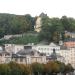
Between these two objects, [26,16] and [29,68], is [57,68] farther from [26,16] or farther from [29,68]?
[26,16]

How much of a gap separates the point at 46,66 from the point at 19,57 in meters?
4.17

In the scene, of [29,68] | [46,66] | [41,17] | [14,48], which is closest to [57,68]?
[46,66]

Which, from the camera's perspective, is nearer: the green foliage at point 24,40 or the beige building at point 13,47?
the beige building at point 13,47

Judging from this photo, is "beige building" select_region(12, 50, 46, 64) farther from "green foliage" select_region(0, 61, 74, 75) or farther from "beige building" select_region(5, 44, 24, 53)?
"beige building" select_region(5, 44, 24, 53)

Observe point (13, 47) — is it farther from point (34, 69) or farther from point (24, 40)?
point (34, 69)

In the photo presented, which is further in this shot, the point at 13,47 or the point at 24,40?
the point at 24,40

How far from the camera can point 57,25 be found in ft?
339

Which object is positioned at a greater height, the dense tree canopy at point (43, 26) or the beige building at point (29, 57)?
the dense tree canopy at point (43, 26)

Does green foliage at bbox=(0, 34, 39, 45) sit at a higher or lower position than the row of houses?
higher

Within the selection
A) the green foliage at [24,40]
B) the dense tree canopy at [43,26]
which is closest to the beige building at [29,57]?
the dense tree canopy at [43,26]

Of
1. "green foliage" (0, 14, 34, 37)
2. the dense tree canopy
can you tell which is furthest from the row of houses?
"green foliage" (0, 14, 34, 37)

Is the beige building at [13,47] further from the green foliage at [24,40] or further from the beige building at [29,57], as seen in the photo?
the beige building at [29,57]

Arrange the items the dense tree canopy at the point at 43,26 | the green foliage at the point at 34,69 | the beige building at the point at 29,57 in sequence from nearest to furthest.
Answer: the green foliage at the point at 34,69 < the beige building at the point at 29,57 < the dense tree canopy at the point at 43,26

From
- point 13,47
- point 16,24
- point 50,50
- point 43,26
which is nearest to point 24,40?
point 43,26
